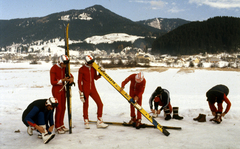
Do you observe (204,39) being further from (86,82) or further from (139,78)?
(86,82)

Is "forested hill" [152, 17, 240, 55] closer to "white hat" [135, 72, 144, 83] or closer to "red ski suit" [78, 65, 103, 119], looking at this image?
"white hat" [135, 72, 144, 83]

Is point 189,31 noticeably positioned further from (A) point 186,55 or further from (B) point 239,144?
(B) point 239,144

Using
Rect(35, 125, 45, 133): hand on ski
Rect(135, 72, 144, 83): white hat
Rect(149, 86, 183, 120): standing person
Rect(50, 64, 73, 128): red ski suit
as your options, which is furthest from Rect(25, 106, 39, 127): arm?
Rect(149, 86, 183, 120): standing person

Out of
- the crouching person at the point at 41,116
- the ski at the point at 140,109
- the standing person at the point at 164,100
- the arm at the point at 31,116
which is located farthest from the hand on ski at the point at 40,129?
the standing person at the point at 164,100

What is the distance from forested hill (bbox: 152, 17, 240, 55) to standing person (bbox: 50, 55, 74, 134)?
119m

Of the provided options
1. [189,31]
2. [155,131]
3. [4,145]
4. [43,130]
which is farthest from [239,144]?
[189,31]

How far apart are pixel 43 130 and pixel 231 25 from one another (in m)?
139

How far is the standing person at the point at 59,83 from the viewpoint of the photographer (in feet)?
19.6

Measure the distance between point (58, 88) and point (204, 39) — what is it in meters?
132

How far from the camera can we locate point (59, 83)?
596 cm

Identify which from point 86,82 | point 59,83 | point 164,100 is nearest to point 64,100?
point 59,83

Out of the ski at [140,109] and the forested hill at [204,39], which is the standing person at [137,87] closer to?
the ski at [140,109]

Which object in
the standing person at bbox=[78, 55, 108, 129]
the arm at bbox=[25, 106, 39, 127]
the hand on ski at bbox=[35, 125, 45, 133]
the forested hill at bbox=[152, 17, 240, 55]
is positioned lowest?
the hand on ski at bbox=[35, 125, 45, 133]

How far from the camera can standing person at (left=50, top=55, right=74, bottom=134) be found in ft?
19.6
